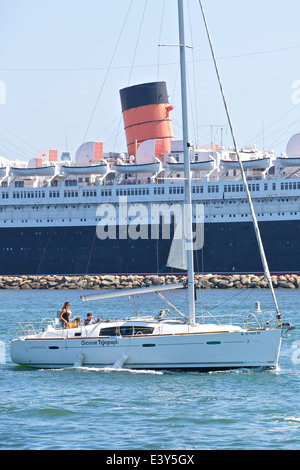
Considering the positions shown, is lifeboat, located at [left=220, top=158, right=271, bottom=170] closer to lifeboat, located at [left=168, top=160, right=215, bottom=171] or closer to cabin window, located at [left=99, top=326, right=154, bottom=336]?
lifeboat, located at [left=168, top=160, right=215, bottom=171]

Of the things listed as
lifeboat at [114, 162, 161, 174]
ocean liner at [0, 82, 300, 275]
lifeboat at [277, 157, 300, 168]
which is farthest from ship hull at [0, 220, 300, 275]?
lifeboat at [114, 162, 161, 174]

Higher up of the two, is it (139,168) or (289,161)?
(139,168)

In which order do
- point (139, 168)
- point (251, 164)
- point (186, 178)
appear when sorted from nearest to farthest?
point (186, 178) → point (251, 164) → point (139, 168)

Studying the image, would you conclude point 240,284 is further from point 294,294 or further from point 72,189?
point 72,189

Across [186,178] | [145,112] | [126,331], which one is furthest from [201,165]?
[126,331]

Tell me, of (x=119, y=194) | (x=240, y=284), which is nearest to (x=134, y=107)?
(x=119, y=194)

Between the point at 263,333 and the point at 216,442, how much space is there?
6.39m

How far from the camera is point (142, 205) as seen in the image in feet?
247

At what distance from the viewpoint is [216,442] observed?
15438mm

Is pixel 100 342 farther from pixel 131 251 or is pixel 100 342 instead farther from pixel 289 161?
pixel 289 161

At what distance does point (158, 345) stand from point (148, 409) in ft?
12.3

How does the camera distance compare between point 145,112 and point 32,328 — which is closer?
point 32,328

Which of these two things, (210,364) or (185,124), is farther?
(185,124)

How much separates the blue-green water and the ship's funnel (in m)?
57.0
